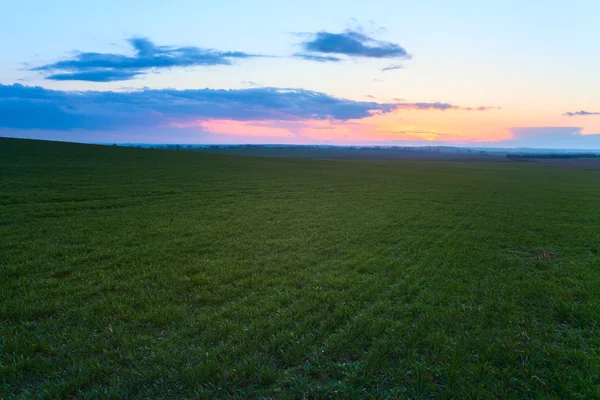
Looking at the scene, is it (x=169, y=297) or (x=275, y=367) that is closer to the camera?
(x=275, y=367)

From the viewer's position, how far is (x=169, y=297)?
26.5ft

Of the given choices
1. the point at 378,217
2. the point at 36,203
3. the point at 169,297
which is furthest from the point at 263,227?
the point at 36,203

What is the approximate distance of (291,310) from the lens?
748 cm

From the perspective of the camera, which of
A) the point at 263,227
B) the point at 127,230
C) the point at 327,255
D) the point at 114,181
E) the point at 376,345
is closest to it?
the point at 376,345

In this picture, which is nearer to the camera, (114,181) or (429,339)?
(429,339)

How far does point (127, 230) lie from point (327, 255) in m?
8.76

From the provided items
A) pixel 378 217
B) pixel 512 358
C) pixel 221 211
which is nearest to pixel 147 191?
pixel 221 211

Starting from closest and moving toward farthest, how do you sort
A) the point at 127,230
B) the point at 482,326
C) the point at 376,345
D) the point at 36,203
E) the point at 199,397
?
the point at 199,397 < the point at 376,345 < the point at 482,326 < the point at 127,230 < the point at 36,203

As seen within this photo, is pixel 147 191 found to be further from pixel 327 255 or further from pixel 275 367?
pixel 275 367

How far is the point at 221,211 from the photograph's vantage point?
67.7ft

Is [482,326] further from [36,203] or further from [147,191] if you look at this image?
[147,191]

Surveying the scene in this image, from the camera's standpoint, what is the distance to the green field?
5.22m

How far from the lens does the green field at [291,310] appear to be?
5.22m

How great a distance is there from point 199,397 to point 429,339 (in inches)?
162
